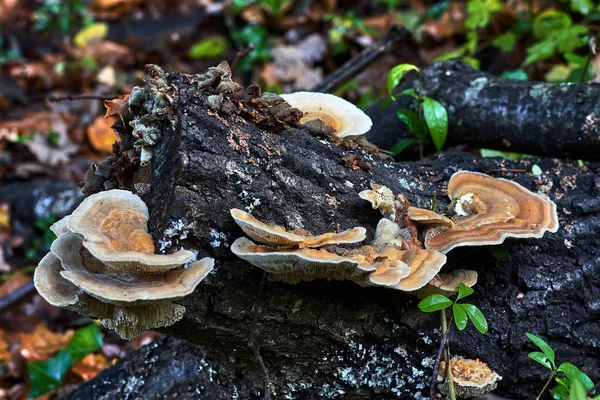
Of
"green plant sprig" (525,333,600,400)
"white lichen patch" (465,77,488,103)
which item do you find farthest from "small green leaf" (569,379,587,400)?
"white lichen patch" (465,77,488,103)

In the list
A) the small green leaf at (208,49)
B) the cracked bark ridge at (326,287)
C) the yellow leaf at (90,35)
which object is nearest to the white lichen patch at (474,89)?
the cracked bark ridge at (326,287)

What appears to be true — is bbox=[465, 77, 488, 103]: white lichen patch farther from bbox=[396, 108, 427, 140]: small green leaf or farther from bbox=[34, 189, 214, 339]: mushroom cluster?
bbox=[34, 189, 214, 339]: mushroom cluster

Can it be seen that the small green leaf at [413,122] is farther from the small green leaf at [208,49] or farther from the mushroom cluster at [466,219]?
the small green leaf at [208,49]

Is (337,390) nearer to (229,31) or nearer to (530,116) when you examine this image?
(530,116)

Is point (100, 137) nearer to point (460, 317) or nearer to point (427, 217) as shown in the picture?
point (427, 217)

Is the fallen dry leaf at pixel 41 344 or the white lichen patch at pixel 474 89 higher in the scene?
the white lichen patch at pixel 474 89
